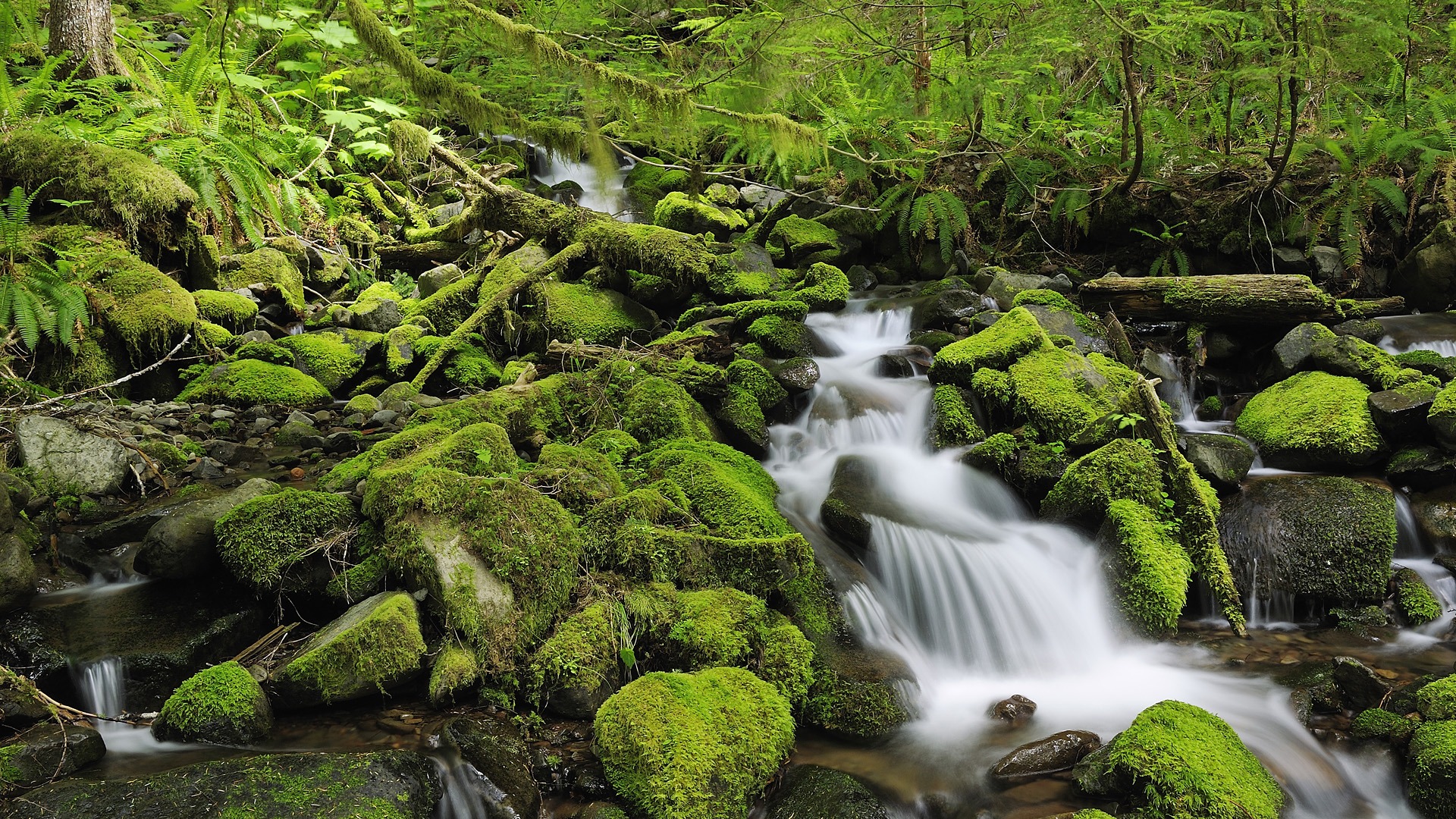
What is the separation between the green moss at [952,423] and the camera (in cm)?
687

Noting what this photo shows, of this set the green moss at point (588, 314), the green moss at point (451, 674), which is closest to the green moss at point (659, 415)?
the green moss at point (588, 314)

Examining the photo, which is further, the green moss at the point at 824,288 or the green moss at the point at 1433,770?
the green moss at the point at 824,288

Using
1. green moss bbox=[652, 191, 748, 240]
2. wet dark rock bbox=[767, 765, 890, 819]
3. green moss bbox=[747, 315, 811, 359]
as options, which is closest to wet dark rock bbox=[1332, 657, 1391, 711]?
wet dark rock bbox=[767, 765, 890, 819]

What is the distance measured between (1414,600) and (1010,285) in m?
4.93

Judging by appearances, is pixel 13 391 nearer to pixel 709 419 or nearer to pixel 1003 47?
pixel 709 419

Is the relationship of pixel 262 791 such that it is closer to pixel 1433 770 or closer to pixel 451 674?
pixel 451 674

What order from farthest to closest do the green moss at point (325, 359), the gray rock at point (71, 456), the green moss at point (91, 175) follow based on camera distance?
the green moss at point (325, 359)
the green moss at point (91, 175)
the gray rock at point (71, 456)

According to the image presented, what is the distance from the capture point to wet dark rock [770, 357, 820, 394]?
7336 mm

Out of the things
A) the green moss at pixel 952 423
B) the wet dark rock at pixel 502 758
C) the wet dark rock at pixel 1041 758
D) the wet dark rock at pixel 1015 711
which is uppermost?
the green moss at pixel 952 423

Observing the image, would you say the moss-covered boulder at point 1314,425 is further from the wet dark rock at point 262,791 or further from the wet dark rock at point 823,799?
the wet dark rock at point 262,791

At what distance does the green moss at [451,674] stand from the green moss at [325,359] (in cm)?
447

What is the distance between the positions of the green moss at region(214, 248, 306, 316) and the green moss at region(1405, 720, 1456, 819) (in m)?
9.57

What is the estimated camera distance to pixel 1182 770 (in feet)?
11.3

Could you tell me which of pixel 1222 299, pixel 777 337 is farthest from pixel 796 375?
pixel 1222 299
